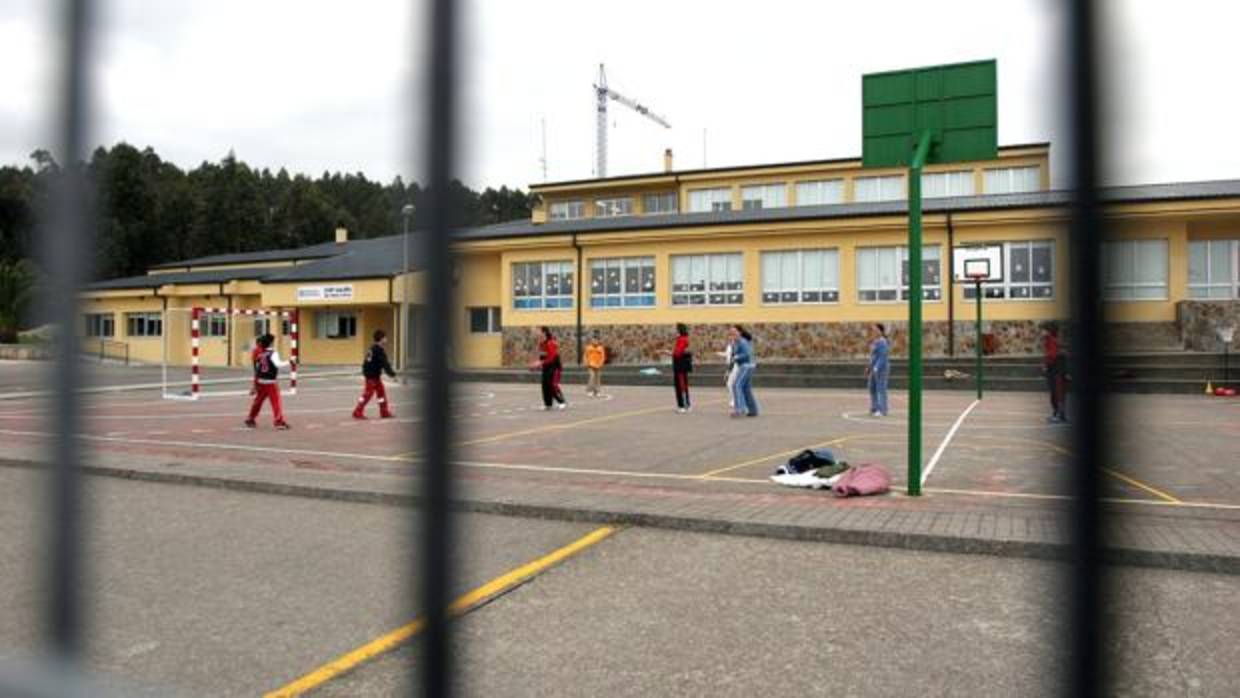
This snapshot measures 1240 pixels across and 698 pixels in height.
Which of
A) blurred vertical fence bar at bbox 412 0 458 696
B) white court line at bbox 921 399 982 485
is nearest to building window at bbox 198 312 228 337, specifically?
white court line at bbox 921 399 982 485

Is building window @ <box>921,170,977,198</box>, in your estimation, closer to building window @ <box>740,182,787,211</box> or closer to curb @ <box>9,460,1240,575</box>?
building window @ <box>740,182,787,211</box>

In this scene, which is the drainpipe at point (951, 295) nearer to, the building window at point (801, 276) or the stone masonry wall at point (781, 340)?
the stone masonry wall at point (781, 340)

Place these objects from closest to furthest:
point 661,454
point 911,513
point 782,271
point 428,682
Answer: point 428,682 → point 911,513 → point 661,454 → point 782,271

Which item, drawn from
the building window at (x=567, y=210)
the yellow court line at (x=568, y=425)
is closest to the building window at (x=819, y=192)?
the building window at (x=567, y=210)

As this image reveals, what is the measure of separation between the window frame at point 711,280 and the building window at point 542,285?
4.18 m

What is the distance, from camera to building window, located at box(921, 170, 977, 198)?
41406 millimetres

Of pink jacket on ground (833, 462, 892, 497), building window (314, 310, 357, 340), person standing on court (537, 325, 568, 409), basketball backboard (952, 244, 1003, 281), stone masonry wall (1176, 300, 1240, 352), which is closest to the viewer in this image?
pink jacket on ground (833, 462, 892, 497)

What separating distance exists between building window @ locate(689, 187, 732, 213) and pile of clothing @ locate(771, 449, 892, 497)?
1592 inches

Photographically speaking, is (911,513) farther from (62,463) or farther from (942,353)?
(942,353)

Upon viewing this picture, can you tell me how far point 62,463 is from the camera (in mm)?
1406

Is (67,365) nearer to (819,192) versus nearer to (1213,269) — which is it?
(1213,269)

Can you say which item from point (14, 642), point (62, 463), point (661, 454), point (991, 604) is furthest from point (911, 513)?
point (62, 463)

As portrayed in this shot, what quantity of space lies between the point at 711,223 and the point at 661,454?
71.5 feet

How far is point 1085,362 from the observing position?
774mm
